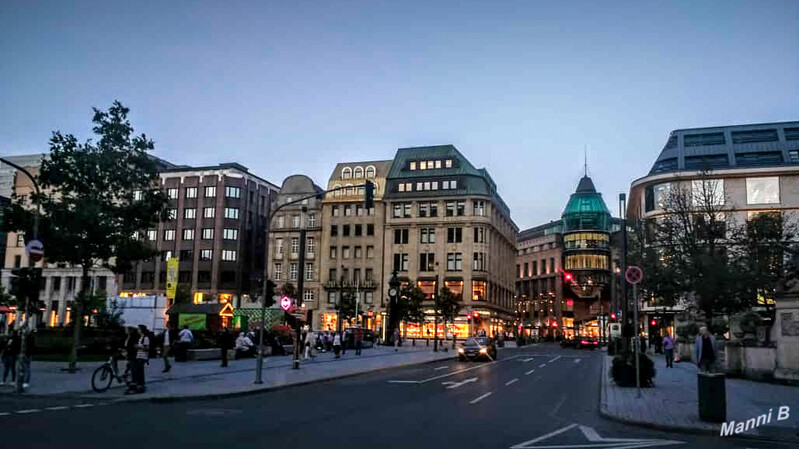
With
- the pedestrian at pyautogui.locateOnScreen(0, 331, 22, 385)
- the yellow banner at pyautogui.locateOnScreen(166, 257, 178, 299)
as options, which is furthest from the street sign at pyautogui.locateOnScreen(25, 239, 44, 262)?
the yellow banner at pyautogui.locateOnScreen(166, 257, 178, 299)

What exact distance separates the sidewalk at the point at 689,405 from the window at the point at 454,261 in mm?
64980

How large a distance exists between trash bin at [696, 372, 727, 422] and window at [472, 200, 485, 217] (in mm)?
76184

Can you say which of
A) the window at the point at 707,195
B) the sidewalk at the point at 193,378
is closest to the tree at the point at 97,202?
the sidewalk at the point at 193,378

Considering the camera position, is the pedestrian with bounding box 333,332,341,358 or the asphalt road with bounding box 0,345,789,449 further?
the pedestrian with bounding box 333,332,341,358

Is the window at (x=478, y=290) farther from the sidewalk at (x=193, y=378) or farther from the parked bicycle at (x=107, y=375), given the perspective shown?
the parked bicycle at (x=107, y=375)

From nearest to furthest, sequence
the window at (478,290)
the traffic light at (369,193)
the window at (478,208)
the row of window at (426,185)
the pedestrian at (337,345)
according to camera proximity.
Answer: the traffic light at (369,193) < the pedestrian at (337,345) < the window at (478,290) < the window at (478,208) < the row of window at (426,185)

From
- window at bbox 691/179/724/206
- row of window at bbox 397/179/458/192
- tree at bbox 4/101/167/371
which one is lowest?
tree at bbox 4/101/167/371

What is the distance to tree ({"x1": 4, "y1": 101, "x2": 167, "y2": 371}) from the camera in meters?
23.7

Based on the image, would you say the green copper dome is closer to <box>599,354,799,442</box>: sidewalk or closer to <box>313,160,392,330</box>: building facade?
<box>313,160,392,330</box>: building facade

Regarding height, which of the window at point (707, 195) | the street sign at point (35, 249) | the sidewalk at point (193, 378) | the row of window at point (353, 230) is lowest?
the sidewalk at point (193, 378)

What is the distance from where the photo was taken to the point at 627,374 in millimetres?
20891

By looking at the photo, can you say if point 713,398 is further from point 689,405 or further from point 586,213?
point 586,213

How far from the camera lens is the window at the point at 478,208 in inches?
3506

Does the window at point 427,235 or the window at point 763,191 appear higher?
the window at point 763,191
